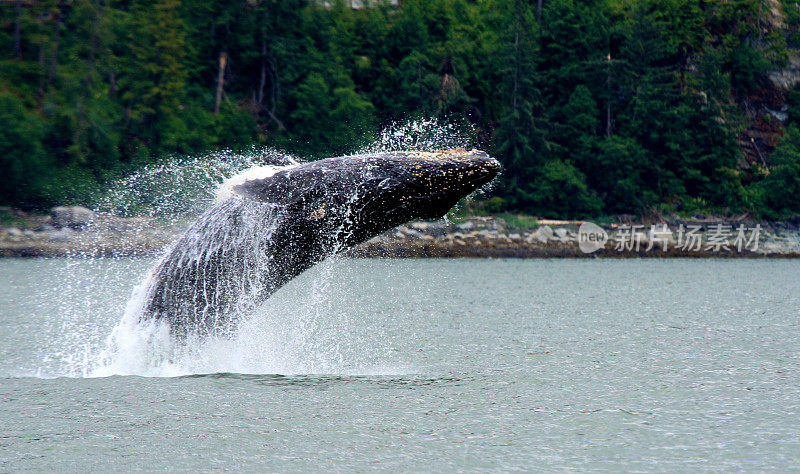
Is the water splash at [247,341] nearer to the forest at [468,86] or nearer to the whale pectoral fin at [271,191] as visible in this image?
the whale pectoral fin at [271,191]

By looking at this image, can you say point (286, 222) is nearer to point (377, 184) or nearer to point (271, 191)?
point (271, 191)

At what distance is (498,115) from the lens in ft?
241

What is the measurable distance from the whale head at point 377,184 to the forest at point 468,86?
160 feet

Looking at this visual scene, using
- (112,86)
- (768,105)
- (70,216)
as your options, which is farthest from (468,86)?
(70,216)

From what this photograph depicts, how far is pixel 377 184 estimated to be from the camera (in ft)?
34.5

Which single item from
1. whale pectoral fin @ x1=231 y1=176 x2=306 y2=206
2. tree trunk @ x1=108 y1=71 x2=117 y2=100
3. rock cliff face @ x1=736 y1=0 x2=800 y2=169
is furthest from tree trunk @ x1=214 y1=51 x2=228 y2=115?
whale pectoral fin @ x1=231 y1=176 x2=306 y2=206

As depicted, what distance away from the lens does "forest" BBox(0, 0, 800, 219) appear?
59.6 meters

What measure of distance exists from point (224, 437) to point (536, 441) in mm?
3539

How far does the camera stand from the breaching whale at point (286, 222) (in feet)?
34.0

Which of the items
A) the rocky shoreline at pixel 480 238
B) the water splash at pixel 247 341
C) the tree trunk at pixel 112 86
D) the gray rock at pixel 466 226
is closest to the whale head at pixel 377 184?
the water splash at pixel 247 341

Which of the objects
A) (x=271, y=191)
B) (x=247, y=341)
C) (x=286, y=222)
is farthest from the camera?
(x=247, y=341)

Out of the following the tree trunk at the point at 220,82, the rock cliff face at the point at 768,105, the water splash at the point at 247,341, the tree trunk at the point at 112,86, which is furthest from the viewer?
the rock cliff face at the point at 768,105

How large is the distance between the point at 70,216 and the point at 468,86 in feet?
122

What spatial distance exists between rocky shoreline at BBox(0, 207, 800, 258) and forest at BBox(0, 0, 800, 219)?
5.19 metres
